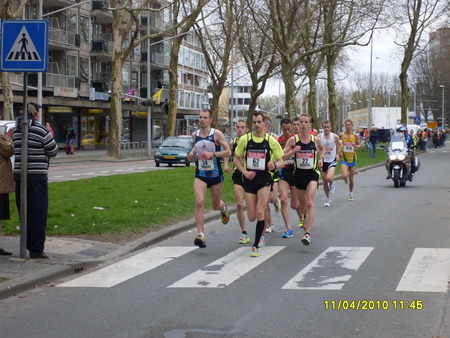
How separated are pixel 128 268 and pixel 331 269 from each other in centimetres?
239

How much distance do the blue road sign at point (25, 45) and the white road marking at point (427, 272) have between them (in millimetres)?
4914

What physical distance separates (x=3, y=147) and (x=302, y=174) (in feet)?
15.0

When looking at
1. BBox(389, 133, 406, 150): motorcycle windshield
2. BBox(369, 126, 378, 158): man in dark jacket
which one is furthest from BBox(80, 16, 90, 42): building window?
BBox(389, 133, 406, 150): motorcycle windshield

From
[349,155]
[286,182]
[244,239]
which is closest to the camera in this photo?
[244,239]

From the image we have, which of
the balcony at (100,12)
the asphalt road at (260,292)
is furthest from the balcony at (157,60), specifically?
the asphalt road at (260,292)

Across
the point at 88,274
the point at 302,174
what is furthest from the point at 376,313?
the point at 302,174

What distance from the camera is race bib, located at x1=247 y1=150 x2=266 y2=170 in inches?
432

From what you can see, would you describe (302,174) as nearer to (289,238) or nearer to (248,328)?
(289,238)

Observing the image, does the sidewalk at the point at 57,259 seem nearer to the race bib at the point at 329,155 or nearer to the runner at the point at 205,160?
the runner at the point at 205,160

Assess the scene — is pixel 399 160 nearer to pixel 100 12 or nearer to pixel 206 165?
pixel 206 165

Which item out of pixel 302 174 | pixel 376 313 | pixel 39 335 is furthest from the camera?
pixel 302 174

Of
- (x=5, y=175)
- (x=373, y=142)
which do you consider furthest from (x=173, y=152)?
(x=5, y=175)

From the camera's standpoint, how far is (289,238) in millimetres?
12656

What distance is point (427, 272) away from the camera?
929 cm
